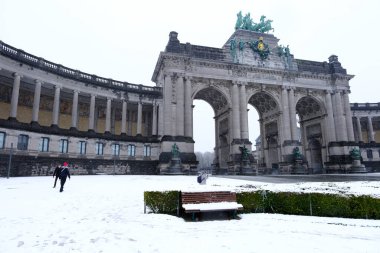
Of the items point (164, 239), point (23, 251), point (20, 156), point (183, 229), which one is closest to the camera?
point (23, 251)

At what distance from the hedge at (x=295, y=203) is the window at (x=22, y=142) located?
102 ft

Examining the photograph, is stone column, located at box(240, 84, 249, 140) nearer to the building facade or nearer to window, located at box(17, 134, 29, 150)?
the building facade

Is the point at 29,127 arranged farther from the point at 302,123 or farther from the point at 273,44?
the point at 302,123

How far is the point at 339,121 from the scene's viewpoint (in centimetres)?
5356

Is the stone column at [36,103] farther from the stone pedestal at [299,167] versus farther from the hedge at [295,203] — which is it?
the stone pedestal at [299,167]

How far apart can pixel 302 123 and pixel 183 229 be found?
60576 mm

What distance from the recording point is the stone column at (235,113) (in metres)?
46.0

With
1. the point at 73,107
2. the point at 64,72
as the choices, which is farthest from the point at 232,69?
the point at 64,72

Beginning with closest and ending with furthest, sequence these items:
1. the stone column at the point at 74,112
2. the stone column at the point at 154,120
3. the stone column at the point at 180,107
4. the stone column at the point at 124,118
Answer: the stone column at the point at 74,112, the stone column at the point at 180,107, the stone column at the point at 124,118, the stone column at the point at 154,120

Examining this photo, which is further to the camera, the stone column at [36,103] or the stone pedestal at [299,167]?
the stone pedestal at [299,167]

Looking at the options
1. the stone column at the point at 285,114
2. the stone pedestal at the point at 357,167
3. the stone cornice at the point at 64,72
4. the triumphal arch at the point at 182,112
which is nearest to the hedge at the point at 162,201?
the triumphal arch at the point at 182,112

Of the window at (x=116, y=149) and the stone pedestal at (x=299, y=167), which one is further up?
the window at (x=116, y=149)

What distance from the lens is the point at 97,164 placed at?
4147cm

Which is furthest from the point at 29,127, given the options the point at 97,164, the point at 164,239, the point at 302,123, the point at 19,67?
the point at 302,123
